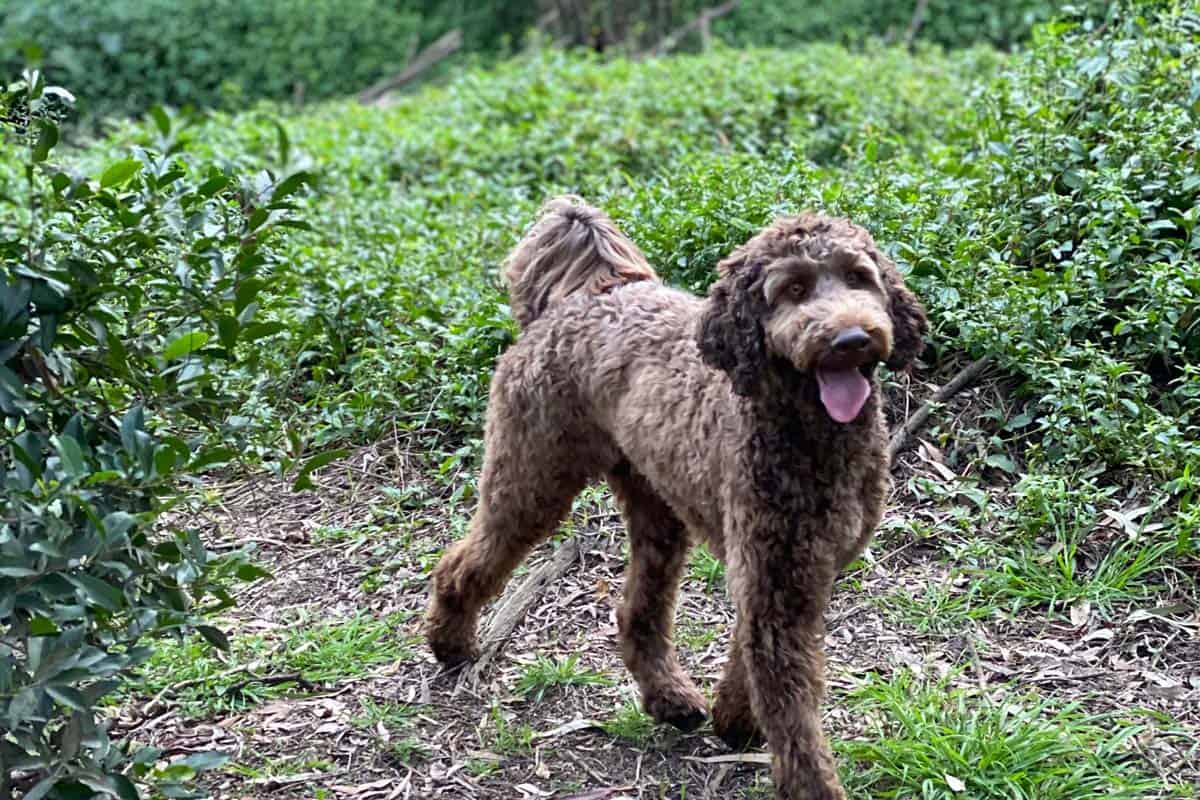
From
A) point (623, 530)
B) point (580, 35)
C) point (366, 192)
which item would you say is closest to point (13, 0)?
point (580, 35)

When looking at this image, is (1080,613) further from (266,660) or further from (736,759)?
(266,660)

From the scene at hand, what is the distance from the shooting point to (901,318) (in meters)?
3.56

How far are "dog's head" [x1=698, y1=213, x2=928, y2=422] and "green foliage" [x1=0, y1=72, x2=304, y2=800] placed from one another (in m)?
1.15

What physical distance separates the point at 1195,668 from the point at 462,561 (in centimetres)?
233

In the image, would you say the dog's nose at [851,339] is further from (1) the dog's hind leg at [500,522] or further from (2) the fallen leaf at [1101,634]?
(2) the fallen leaf at [1101,634]

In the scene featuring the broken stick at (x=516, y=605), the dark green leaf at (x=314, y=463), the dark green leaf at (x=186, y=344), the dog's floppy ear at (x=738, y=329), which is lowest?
the broken stick at (x=516, y=605)

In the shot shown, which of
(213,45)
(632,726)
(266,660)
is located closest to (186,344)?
(266,660)

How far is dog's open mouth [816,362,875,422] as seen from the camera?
327 cm

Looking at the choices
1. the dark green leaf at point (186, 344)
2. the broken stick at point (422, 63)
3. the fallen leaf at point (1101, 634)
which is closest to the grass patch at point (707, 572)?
the fallen leaf at point (1101, 634)

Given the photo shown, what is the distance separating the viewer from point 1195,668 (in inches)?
164

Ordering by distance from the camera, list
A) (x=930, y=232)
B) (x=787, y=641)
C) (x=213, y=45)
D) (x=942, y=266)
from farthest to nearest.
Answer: (x=213, y=45) < (x=930, y=232) < (x=942, y=266) < (x=787, y=641)

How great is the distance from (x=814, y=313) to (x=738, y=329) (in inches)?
9.0

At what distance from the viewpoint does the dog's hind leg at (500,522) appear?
14.0 ft

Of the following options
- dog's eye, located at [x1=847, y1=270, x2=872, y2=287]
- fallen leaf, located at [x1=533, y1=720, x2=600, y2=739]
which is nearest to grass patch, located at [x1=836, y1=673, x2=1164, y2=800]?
fallen leaf, located at [x1=533, y1=720, x2=600, y2=739]
